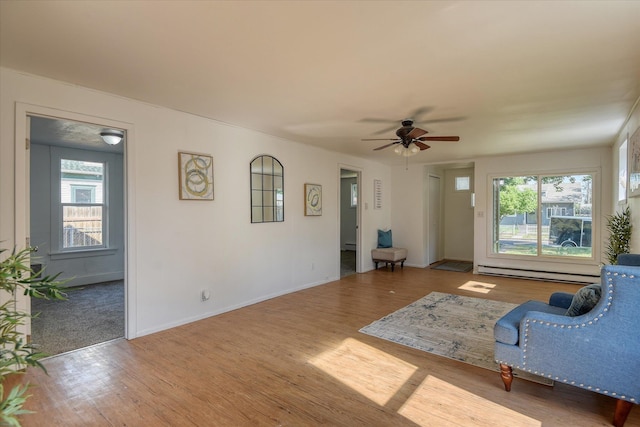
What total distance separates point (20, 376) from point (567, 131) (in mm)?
6662

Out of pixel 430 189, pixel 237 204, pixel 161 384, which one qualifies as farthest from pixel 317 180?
pixel 161 384

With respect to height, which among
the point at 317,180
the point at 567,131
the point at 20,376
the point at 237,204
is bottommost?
the point at 20,376

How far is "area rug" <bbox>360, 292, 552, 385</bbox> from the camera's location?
9.99 ft

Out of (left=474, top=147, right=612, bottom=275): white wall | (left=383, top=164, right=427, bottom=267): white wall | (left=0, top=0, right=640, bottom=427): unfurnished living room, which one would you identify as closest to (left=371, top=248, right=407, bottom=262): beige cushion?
(left=383, top=164, right=427, bottom=267): white wall

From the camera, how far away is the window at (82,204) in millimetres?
5641

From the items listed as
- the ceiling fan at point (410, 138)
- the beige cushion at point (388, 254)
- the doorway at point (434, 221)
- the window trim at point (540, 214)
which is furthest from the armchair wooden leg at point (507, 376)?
the doorway at point (434, 221)

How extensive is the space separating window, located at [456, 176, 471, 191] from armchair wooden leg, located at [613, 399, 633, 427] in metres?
6.81

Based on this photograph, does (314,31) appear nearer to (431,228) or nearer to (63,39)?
(63,39)

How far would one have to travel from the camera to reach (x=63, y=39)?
2230 mm

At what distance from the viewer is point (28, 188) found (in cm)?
284

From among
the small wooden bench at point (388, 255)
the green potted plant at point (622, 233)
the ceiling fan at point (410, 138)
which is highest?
the ceiling fan at point (410, 138)

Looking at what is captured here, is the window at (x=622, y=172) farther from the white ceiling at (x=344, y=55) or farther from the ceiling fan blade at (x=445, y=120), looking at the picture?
the ceiling fan blade at (x=445, y=120)

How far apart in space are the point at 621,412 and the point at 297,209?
13.9 feet

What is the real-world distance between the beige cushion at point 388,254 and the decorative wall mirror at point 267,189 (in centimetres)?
286
